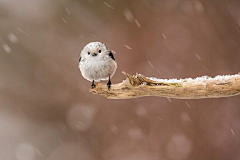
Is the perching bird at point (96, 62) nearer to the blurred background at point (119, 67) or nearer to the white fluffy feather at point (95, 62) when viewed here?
the white fluffy feather at point (95, 62)

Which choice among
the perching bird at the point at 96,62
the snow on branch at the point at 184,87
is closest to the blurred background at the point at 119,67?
the perching bird at the point at 96,62

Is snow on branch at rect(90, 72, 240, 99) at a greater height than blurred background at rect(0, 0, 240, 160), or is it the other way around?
blurred background at rect(0, 0, 240, 160)

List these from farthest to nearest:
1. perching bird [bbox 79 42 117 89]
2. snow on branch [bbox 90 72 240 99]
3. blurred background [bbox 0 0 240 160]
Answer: blurred background [bbox 0 0 240 160]
perching bird [bbox 79 42 117 89]
snow on branch [bbox 90 72 240 99]

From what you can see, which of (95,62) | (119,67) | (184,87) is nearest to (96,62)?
(95,62)

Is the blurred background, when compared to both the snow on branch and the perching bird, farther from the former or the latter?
the snow on branch

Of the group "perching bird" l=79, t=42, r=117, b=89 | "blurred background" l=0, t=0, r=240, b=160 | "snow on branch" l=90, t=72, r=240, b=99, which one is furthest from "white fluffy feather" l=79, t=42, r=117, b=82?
"blurred background" l=0, t=0, r=240, b=160

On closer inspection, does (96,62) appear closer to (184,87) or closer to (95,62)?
(95,62)

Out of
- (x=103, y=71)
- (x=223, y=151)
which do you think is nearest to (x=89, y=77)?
(x=103, y=71)
